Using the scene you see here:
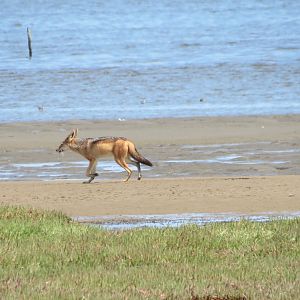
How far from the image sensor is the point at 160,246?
10492 mm

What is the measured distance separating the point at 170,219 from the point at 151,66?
25841 millimetres

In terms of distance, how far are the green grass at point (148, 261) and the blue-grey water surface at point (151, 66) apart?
50.3ft

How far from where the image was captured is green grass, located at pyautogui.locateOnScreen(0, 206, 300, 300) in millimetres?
8594

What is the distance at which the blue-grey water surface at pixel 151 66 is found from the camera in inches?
1128

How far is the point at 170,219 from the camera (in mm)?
13969

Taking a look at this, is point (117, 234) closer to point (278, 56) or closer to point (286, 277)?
point (286, 277)

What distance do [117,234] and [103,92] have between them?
69.3 ft

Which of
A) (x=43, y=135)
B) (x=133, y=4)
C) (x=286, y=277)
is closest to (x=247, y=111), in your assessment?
(x=43, y=135)

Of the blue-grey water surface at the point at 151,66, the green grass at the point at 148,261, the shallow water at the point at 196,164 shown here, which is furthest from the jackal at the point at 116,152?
the blue-grey water surface at the point at 151,66

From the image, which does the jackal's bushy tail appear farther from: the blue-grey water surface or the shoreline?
the blue-grey water surface

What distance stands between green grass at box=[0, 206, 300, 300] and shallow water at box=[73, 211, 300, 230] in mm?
1322

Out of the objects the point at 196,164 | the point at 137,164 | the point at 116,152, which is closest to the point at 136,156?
the point at 137,164

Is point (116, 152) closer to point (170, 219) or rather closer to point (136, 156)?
point (136, 156)

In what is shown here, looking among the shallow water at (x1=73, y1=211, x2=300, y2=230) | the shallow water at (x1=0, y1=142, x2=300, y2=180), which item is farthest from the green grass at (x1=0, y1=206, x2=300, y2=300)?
the shallow water at (x1=0, y1=142, x2=300, y2=180)
